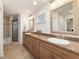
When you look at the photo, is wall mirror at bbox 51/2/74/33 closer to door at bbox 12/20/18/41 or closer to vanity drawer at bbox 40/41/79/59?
vanity drawer at bbox 40/41/79/59

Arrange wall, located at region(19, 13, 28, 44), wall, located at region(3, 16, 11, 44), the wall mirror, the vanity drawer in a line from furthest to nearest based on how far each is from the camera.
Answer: wall, located at region(3, 16, 11, 44) → wall, located at region(19, 13, 28, 44) → the wall mirror → the vanity drawer

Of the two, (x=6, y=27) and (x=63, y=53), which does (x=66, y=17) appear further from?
(x=6, y=27)

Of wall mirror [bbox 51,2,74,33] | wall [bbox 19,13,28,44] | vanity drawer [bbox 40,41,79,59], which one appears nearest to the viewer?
vanity drawer [bbox 40,41,79,59]

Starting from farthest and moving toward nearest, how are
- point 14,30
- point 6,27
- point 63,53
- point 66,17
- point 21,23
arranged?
point 6,27, point 14,30, point 21,23, point 66,17, point 63,53

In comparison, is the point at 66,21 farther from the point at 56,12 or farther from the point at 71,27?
the point at 56,12

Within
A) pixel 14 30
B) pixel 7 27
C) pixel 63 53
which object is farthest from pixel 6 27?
pixel 63 53

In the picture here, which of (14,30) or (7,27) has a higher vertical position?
(7,27)

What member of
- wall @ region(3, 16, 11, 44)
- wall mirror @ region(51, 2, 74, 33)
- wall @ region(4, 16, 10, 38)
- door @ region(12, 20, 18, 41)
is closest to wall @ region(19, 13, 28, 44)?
door @ region(12, 20, 18, 41)

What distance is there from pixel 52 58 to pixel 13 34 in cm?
862

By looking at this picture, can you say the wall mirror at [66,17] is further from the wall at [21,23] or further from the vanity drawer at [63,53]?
the wall at [21,23]

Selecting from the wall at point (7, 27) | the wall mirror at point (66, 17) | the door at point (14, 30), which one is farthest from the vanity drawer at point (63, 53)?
the wall at point (7, 27)

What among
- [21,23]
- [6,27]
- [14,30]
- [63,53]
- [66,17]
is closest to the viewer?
[63,53]

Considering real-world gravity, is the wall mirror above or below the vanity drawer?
above

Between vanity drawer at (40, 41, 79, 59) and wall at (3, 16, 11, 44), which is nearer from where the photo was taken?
vanity drawer at (40, 41, 79, 59)
